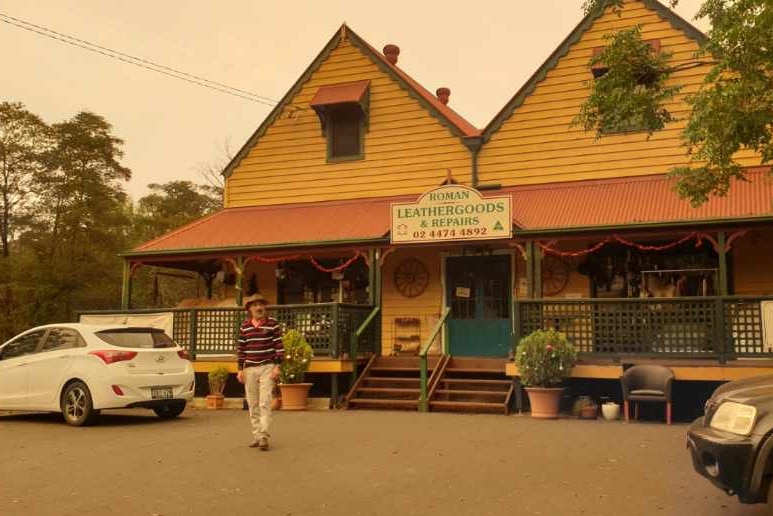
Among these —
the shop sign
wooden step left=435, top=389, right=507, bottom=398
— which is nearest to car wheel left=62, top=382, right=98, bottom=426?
wooden step left=435, top=389, right=507, bottom=398

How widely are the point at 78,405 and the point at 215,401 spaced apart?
391 cm

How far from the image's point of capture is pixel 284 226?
18.3 meters

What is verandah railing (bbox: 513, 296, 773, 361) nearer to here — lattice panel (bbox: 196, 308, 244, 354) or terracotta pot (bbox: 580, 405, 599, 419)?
terracotta pot (bbox: 580, 405, 599, 419)

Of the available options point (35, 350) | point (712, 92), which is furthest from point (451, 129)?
point (35, 350)

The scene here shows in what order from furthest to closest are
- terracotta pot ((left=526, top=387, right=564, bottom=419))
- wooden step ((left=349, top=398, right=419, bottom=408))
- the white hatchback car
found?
wooden step ((left=349, top=398, right=419, bottom=408)) → terracotta pot ((left=526, top=387, right=564, bottom=419)) → the white hatchback car

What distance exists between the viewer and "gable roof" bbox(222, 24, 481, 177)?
18.5m

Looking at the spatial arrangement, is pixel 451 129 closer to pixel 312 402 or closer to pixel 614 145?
pixel 614 145

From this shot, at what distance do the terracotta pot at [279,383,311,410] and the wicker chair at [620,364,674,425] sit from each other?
5572 mm

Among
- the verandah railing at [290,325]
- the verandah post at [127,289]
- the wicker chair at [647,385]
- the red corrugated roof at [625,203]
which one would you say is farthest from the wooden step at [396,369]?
the verandah post at [127,289]

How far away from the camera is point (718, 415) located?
5672 mm

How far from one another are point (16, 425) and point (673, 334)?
10.6m

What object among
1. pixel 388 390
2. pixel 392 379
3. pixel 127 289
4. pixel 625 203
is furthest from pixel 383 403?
pixel 127 289

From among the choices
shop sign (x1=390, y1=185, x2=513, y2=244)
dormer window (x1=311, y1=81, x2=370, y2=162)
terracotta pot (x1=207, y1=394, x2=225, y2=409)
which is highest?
dormer window (x1=311, y1=81, x2=370, y2=162)

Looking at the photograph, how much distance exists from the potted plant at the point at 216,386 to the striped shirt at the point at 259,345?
20.7 feet
